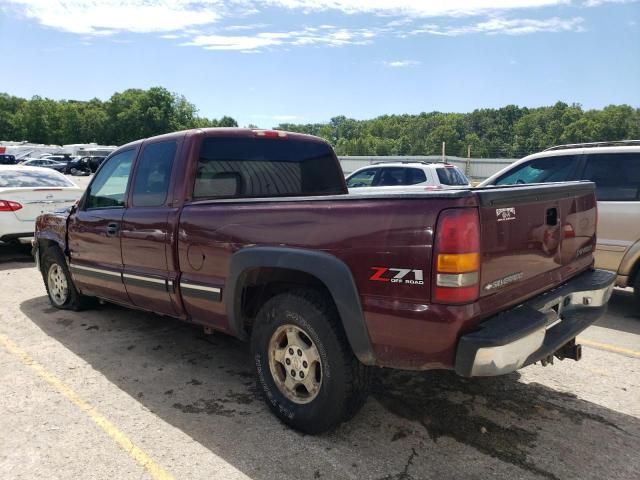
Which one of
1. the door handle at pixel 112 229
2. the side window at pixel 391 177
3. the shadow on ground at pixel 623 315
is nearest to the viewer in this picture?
the door handle at pixel 112 229

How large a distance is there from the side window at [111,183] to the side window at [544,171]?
4.44 meters

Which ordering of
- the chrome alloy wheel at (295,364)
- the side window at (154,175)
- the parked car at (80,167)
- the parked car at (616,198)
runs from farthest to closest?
the parked car at (80,167) → the parked car at (616,198) → the side window at (154,175) → the chrome alloy wheel at (295,364)

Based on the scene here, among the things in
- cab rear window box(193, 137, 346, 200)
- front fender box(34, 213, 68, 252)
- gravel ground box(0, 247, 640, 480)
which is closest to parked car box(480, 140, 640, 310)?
gravel ground box(0, 247, 640, 480)

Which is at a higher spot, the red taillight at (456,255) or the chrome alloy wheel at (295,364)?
the red taillight at (456,255)

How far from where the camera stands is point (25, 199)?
823cm

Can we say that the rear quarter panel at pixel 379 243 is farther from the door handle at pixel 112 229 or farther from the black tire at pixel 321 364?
the door handle at pixel 112 229

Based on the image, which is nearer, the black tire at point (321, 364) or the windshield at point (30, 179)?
the black tire at point (321, 364)

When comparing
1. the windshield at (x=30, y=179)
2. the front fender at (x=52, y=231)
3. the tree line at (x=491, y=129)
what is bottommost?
the front fender at (x=52, y=231)

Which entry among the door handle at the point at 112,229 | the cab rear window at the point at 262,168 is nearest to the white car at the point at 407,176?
the cab rear window at the point at 262,168

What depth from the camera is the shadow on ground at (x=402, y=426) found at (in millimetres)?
2840

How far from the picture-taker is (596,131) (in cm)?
8744

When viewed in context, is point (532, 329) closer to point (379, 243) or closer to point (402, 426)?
point (379, 243)

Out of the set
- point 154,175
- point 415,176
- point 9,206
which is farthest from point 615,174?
point 9,206

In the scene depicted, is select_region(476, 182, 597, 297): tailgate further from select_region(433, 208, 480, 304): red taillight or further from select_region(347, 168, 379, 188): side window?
select_region(347, 168, 379, 188): side window
